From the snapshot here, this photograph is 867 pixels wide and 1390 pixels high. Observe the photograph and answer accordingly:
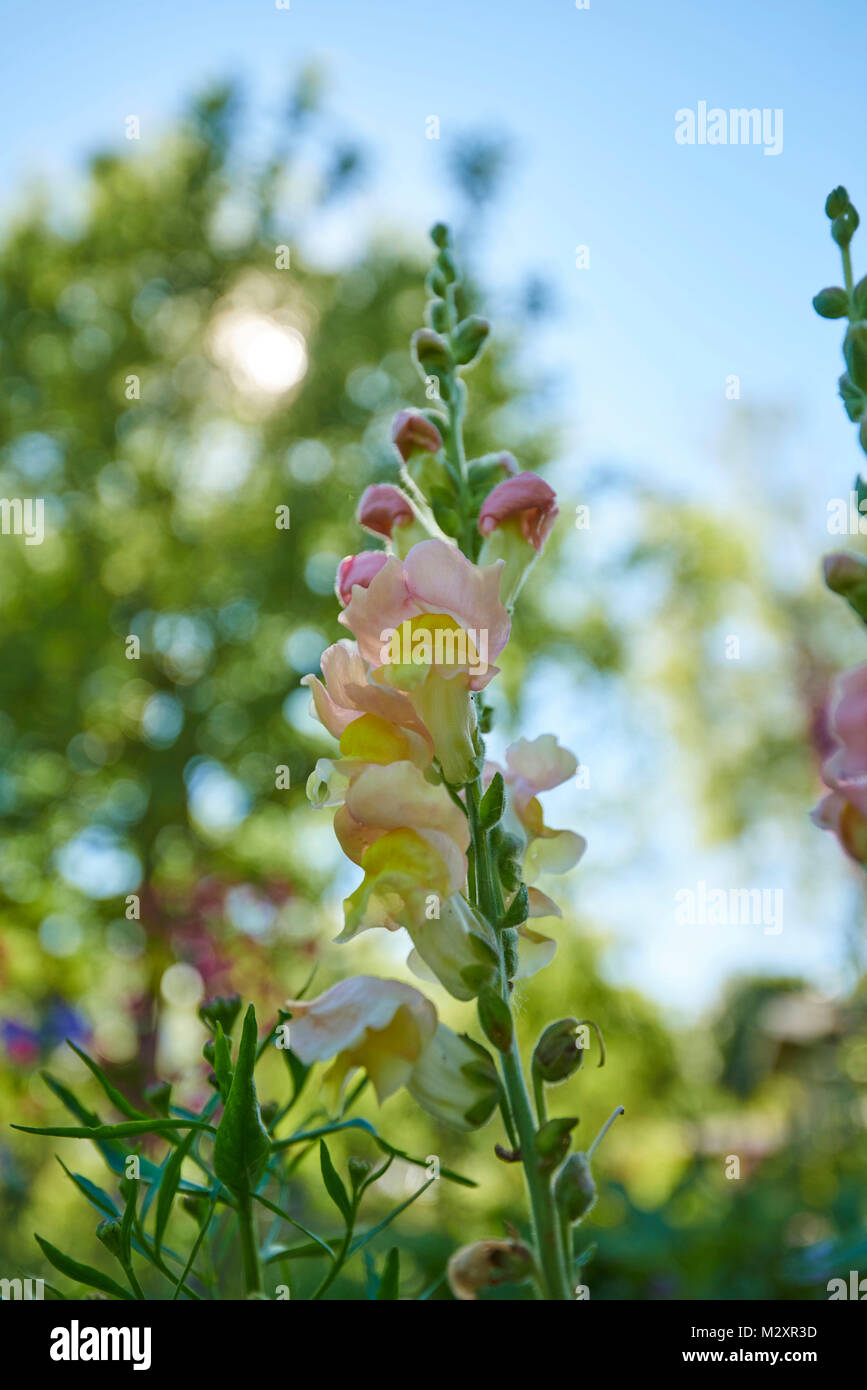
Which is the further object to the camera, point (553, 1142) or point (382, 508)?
point (382, 508)

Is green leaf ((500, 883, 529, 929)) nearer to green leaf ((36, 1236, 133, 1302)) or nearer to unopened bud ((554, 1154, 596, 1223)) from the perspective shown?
unopened bud ((554, 1154, 596, 1223))

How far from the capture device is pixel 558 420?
20.0 ft

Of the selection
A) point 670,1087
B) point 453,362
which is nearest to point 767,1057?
point 670,1087

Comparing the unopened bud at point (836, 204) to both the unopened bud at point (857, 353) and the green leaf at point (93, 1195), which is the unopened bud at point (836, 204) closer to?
the unopened bud at point (857, 353)

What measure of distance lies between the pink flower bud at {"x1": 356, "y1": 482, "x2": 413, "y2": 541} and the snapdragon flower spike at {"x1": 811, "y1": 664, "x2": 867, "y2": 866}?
0.30 metres

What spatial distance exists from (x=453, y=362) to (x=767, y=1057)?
11.5m

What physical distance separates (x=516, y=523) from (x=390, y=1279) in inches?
13.4

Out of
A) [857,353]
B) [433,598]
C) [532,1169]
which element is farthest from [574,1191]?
[857,353]

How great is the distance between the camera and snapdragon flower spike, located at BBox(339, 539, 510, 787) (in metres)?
0.44

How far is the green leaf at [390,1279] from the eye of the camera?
0.44m

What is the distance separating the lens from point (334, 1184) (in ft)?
1.38

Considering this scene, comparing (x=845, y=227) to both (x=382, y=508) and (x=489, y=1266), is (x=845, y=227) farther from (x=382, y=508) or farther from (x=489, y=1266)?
(x=489, y=1266)

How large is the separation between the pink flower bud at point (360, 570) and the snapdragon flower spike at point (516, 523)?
0.07 m

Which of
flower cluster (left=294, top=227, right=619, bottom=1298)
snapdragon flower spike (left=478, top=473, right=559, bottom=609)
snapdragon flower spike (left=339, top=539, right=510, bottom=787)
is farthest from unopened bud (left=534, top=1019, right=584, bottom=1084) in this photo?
snapdragon flower spike (left=478, top=473, right=559, bottom=609)
